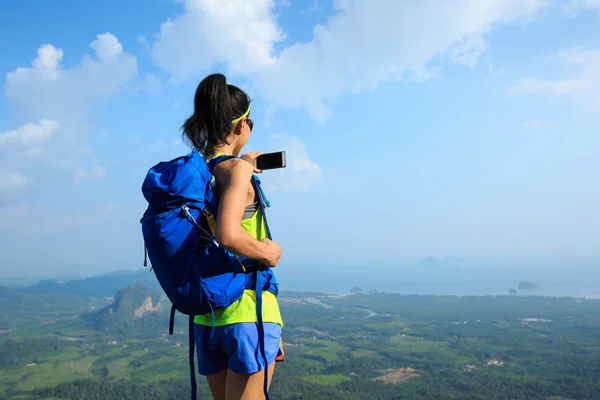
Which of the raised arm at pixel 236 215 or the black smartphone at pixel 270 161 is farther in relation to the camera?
the black smartphone at pixel 270 161

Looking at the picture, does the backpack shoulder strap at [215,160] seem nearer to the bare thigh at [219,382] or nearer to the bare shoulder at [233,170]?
the bare shoulder at [233,170]

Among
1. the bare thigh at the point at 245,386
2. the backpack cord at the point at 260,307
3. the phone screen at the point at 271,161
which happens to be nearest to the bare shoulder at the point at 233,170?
the backpack cord at the point at 260,307

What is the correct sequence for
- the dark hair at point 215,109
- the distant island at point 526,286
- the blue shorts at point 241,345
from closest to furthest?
the blue shorts at point 241,345 → the dark hair at point 215,109 → the distant island at point 526,286

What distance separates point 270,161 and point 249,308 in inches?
25.1

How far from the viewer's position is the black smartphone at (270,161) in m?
1.90

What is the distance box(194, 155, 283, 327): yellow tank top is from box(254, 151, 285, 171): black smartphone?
23 centimetres

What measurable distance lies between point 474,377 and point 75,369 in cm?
5755

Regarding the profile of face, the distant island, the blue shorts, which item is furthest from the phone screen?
the distant island

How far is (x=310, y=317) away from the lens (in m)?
105

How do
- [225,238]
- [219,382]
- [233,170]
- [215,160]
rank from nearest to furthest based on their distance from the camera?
[225,238]
[233,170]
[215,160]
[219,382]

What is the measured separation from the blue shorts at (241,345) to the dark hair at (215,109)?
2.60ft

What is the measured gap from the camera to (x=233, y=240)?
1560 mm

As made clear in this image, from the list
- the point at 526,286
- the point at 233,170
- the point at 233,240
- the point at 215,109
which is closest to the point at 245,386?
the point at 233,240

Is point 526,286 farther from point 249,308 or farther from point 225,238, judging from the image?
point 225,238
